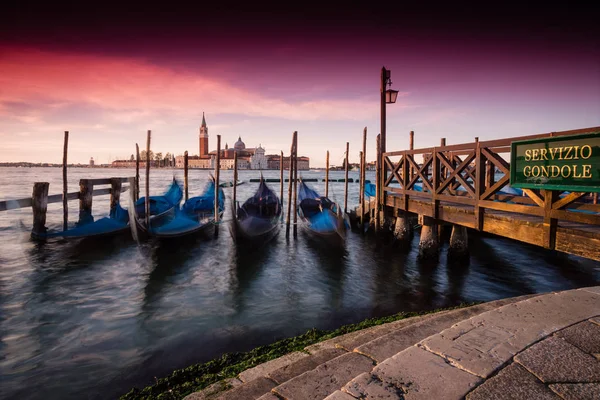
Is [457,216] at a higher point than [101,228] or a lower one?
higher

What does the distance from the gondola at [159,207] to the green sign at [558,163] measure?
26.4ft

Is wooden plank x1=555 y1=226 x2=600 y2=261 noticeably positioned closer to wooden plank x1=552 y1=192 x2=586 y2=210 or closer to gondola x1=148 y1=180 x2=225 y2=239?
wooden plank x1=552 y1=192 x2=586 y2=210

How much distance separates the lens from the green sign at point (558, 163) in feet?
9.70

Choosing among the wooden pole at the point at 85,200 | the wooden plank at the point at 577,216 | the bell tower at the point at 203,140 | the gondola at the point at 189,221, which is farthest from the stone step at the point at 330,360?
the bell tower at the point at 203,140

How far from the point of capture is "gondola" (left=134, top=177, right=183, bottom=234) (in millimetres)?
9461

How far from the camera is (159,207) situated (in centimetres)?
1112

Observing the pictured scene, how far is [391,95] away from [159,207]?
8.01 metres

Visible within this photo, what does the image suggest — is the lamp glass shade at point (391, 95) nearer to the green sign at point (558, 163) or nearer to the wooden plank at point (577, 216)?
the green sign at point (558, 163)

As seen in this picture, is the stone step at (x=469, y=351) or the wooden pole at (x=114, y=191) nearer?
the stone step at (x=469, y=351)

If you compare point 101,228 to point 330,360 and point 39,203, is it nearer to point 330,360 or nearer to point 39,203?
point 39,203

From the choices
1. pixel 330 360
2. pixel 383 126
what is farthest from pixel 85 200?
pixel 330 360

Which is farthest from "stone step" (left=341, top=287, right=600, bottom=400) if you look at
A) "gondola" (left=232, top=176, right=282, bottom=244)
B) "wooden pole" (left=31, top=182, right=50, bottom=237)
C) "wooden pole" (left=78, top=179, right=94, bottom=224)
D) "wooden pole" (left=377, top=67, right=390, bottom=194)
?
"wooden pole" (left=78, top=179, right=94, bottom=224)

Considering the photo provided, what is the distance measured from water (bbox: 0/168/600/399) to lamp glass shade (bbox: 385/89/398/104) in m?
3.71

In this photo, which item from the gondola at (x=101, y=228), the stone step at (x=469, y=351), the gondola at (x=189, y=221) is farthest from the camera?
the gondola at (x=189, y=221)
